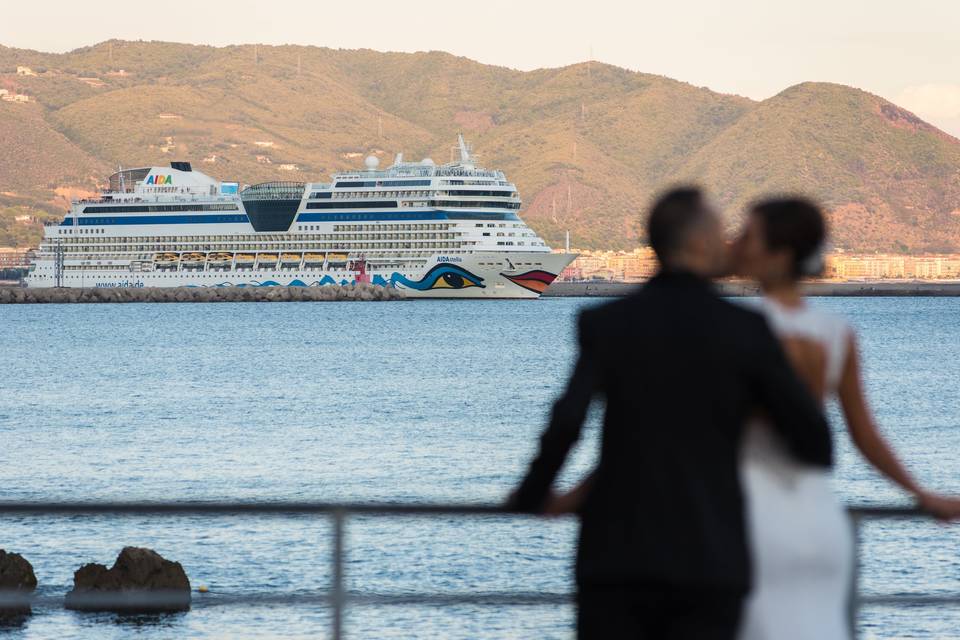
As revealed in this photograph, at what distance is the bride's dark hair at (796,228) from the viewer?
9.12 ft

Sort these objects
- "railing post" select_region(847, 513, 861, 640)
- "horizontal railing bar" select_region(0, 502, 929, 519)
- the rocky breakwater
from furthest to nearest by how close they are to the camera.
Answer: the rocky breakwater → "horizontal railing bar" select_region(0, 502, 929, 519) → "railing post" select_region(847, 513, 861, 640)

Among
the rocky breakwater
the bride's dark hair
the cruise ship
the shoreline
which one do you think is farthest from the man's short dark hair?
the shoreline

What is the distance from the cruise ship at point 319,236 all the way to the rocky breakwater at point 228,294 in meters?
0.57

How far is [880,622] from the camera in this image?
13453 millimetres

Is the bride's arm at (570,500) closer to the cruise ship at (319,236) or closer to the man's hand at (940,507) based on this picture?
the man's hand at (940,507)

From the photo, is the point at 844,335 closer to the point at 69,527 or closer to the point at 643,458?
the point at 643,458

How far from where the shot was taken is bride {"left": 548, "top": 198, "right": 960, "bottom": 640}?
2688 millimetres

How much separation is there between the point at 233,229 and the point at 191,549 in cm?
8738

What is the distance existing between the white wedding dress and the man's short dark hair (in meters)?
0.24

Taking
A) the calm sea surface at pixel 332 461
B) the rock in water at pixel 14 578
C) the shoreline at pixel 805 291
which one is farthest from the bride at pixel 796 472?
the shoreline at pixel 805 291

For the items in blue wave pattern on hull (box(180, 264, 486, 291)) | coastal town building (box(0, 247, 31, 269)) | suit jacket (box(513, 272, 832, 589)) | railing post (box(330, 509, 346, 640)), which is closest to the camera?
suit jacket (box(513, 272, 832, 589))

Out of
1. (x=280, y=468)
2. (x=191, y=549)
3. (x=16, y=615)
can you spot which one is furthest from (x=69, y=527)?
(x=280, y=468)

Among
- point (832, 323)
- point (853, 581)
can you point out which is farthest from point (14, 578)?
point (832, 323)

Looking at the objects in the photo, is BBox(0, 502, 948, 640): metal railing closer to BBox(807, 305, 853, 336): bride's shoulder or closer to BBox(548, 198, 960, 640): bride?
BBox(548, 198, 960, 640): bride
